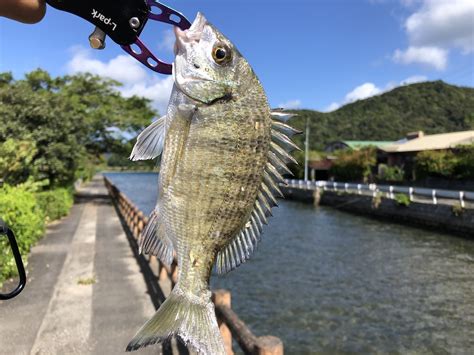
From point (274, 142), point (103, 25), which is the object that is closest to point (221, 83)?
point (274, 142)

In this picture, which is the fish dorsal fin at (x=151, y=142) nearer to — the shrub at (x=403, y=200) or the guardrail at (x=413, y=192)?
the guardrail at (x=413, y=192)

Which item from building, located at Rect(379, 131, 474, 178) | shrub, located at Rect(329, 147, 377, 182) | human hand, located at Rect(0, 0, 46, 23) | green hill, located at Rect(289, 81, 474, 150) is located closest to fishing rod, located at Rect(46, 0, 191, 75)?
human hand, located at Rect(0, 0, 46, 23)

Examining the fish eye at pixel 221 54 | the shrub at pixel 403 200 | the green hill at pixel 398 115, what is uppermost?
the green hill at pixel 398 115

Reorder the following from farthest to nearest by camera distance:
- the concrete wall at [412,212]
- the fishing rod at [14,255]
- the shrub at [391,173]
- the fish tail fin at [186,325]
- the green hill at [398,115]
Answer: the green hill at [398,115] → the shrub at [391,173] → the concrete wall at [412,212] → the fishing rod at [14,255] → the fish tail fin at [186,325]

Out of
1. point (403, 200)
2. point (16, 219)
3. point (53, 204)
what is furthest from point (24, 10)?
point (403, 200)

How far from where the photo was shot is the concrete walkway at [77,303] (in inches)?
227

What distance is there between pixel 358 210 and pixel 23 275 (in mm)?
28477

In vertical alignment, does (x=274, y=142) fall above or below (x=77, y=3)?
below

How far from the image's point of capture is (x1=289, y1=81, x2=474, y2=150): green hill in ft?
263

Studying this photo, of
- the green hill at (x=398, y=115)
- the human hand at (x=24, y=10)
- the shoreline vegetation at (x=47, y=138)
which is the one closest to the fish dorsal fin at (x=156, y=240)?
the human hand at (x=24, y=10)

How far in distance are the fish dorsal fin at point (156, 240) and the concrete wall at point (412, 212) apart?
49.3ft

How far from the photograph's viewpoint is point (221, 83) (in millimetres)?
1453

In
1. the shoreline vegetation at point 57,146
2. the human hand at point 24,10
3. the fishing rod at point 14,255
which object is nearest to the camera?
the human hand at point 24,10

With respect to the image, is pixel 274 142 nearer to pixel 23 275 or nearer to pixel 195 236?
pixel 195 236
